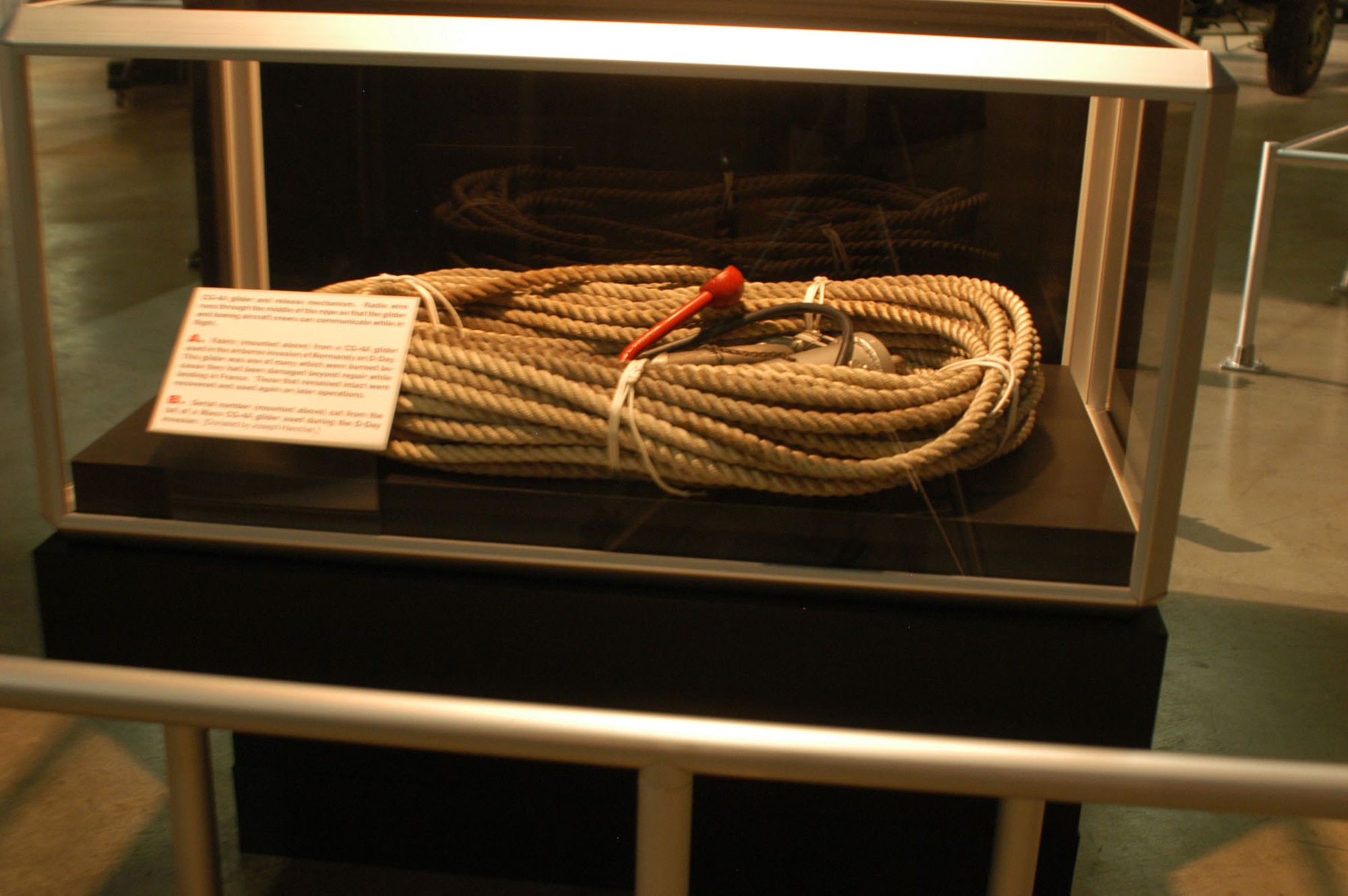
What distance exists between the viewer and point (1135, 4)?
4.62 ft

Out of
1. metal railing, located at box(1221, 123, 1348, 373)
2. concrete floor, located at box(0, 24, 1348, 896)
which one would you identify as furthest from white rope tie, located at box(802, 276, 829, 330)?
metal railing, located at box(1221, 123, 1348, 373)

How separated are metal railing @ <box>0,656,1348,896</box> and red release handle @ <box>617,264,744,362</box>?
510 millimetres

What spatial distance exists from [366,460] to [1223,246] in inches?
131

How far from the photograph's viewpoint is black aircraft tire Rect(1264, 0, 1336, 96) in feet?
13.8

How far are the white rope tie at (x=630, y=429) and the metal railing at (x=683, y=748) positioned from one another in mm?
367

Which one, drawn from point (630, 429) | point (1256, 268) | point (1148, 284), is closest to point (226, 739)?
point (630, 429)

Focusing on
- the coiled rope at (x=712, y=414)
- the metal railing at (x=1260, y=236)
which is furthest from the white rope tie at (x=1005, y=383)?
the metal railing at (x=1260, y=236)

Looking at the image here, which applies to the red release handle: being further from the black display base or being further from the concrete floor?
the concrete floor

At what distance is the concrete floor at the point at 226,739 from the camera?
4.20 ft

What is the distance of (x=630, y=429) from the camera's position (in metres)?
0.96

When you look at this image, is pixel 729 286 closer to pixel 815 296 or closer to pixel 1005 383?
pixel 815 296

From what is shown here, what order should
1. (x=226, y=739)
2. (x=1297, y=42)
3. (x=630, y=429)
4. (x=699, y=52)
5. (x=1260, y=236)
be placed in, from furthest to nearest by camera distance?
(x=1297, y=42) → (x=1260, y=236) → (x=226, y=739) → (x=630, y=429) → (x=699, y=52)

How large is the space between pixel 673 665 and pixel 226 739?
0.85m

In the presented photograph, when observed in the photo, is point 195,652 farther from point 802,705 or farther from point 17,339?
point 17,339
